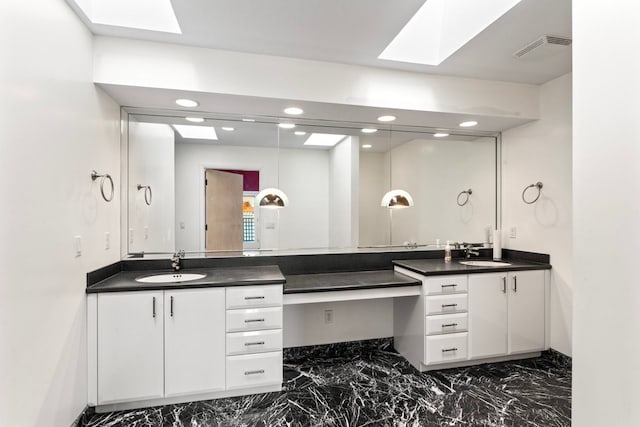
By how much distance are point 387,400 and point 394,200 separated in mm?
1732

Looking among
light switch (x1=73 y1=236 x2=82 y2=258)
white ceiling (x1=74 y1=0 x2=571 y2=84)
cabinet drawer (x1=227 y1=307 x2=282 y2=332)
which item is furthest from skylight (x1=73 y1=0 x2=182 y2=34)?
cabinet drawer (x1=227 y1=307 x2=282 y2=332)

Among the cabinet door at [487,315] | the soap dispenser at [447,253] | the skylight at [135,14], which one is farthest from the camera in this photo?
the soap dispenser at [447,253]

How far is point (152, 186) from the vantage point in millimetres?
2805

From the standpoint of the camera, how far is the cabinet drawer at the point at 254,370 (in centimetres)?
225

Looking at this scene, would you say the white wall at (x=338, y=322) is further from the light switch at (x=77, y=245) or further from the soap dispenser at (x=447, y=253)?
the light switch at (x=77, y=245)

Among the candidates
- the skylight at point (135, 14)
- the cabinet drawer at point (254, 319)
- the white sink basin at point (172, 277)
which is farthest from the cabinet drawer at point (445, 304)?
the skylight at point (135, 14)

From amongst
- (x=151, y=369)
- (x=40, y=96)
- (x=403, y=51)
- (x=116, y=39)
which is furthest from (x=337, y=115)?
(x=151, y=369)

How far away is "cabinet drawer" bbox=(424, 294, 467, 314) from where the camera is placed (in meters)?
2.61

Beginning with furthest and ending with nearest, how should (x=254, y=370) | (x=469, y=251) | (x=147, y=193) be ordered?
1. (x=469, y=251)
2. (x=147, y=193)
3. (x=254, y=370)

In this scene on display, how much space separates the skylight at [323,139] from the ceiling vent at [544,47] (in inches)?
59.9

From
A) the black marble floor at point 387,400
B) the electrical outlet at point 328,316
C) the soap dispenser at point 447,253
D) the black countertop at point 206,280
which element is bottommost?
the black marble floor at point 387,400

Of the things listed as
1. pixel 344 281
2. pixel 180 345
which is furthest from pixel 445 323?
pixel 180 345

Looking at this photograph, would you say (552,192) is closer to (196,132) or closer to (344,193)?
(344,193)

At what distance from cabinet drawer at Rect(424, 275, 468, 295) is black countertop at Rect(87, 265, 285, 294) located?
46.2 inches
